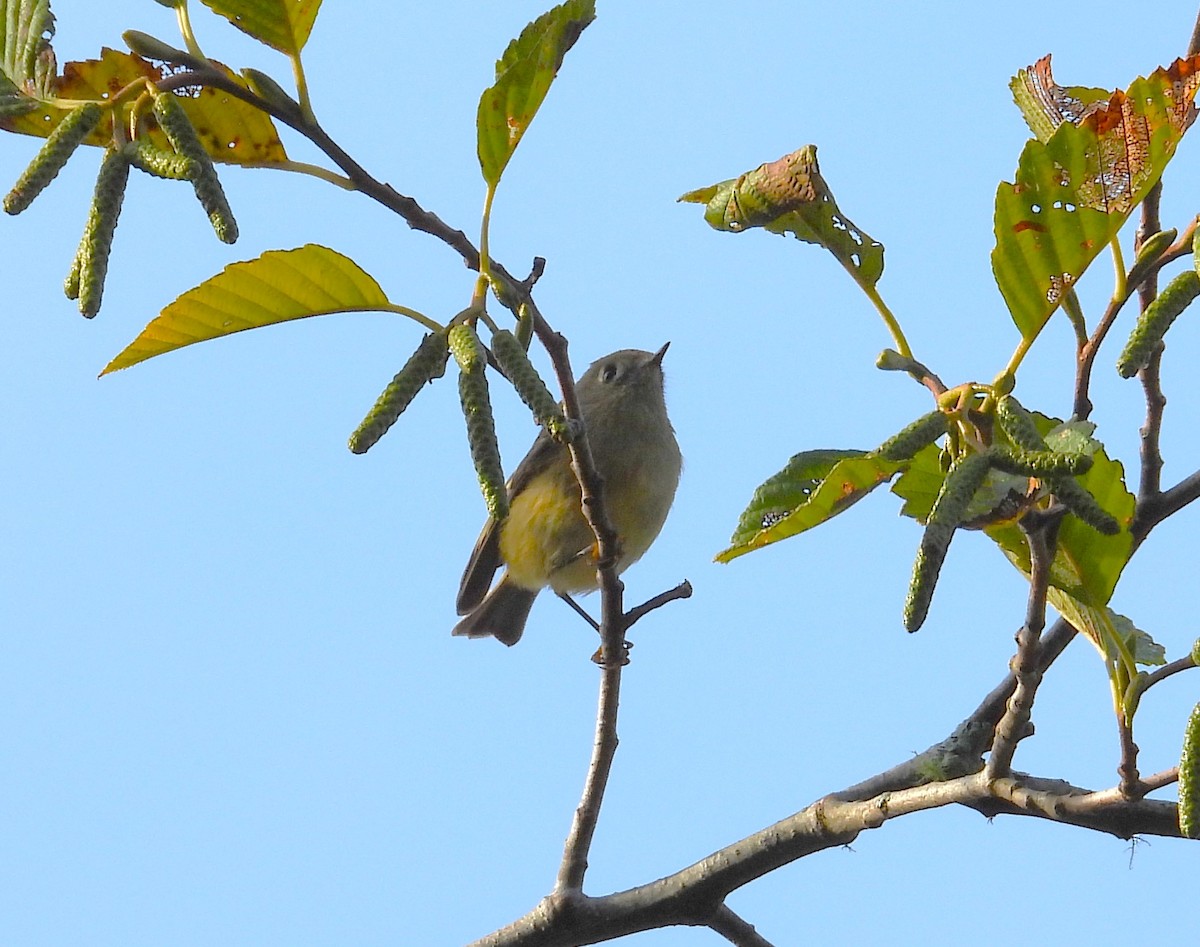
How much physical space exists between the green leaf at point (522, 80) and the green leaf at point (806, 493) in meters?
0.63

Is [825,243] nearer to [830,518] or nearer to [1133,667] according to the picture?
[830,518]

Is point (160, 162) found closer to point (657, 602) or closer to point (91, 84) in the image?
point (91, 84)

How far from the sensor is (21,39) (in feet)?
6.26

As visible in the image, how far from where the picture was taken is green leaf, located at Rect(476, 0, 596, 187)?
199 cm

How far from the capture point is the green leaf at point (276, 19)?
6.49 ft

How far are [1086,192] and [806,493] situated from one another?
1.77ft

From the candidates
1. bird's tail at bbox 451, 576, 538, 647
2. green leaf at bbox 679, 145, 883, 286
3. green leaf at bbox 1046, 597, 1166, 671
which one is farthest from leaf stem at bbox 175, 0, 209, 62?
bird's tail at bbox 451, 576, 538, 647

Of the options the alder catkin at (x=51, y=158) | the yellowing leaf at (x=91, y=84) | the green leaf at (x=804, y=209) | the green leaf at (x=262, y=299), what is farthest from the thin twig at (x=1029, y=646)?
the yellowing leaf at (x=91, y=84)

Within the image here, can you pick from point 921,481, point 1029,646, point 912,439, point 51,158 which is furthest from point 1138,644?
point 51,158

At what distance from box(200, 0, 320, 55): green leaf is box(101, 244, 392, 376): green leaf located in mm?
308

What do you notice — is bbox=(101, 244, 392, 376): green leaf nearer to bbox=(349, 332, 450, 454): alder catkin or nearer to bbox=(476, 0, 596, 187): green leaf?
bbox=(349, 332, 450, 454): alder catkin

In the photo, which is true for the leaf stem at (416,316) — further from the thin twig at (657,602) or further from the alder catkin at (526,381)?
the thin twig at (657,602)

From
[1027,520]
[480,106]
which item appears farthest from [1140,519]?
[480,106]

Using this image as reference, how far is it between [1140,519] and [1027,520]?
0.36m
